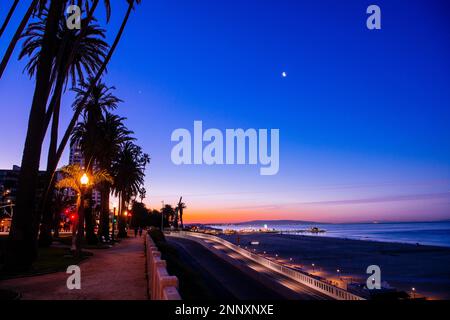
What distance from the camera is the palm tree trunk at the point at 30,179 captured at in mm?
16375

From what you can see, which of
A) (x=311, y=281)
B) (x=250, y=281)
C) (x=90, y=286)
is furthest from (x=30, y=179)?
(x=250, y=281)

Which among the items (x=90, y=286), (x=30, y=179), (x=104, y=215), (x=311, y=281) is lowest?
(x=311, y=281)

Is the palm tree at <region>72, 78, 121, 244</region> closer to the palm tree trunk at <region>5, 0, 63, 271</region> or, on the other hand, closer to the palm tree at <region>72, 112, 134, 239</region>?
the palm tree at <region>72, 112, 134, 239</region>

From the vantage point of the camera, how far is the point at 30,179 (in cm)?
1695

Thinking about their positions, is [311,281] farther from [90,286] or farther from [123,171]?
[123,171]

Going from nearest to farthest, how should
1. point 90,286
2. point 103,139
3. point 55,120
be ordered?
point 90,286, point 55,120, point 103,139

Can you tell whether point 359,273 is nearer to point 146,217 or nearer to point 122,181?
point 122,181

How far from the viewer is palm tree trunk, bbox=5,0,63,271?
1638 cm

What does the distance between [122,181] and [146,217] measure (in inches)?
3584

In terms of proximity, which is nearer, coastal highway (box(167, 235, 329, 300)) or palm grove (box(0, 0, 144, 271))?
palm grove (box(0, 0, 144, 271))

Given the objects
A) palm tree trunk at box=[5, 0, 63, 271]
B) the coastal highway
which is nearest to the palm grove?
palm tree trunk at box=[5, 0, 63, 271]

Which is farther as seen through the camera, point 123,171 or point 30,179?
point 123,171

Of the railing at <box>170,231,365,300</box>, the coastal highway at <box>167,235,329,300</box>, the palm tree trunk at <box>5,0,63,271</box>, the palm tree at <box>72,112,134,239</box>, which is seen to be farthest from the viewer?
the palm tree at <box>72,112,134,239</box>
